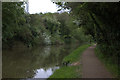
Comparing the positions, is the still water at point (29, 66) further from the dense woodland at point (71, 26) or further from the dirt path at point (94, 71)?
the dense woodland at point (71, 26)

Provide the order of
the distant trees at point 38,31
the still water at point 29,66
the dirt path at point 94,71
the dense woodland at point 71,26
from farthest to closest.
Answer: the distant trees at point 38,31 → the still water at point 29,66 → the dense woodland at point 71,26 → the dirt path at point 94,71

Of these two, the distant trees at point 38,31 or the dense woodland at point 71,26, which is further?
the distant trees at point 38,31

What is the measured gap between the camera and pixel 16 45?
38.2 metres

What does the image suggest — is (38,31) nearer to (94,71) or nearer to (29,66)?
(29,66)

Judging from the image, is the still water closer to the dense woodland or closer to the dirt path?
the dirt path

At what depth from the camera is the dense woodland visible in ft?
36.5

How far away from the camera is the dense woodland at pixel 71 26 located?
36.5 ft

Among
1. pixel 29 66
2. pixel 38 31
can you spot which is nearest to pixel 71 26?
pixel 38 31

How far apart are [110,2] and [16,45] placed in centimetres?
3281

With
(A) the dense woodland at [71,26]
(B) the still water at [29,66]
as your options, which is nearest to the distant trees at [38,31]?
(A) the dense woodland at [71,26]

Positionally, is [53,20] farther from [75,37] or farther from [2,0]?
[2,0]

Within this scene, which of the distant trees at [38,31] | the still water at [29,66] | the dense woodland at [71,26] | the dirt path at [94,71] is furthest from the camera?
the distant trees at [38,31]

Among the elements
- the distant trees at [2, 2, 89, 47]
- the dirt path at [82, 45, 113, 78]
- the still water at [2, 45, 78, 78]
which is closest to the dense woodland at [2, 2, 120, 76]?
the distant trees at [2, 2, 89, 47]

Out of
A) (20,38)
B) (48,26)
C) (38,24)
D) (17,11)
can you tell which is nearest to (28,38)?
(20,38)
